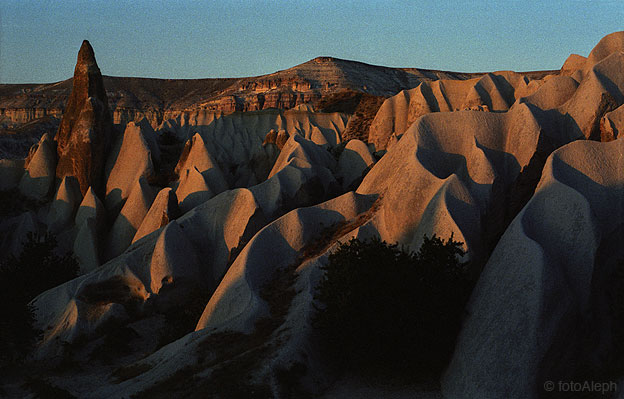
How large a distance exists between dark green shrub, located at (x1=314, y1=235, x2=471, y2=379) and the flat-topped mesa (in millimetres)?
29375

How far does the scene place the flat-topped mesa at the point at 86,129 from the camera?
39969mm

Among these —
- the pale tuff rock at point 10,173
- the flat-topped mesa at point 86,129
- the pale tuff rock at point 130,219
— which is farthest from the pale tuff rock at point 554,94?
the pale tuff rock at point 10,173

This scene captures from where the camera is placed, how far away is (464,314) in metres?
15.1

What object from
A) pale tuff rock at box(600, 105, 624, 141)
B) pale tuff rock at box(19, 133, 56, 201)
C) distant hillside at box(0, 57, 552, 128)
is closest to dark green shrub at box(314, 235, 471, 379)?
pale tuff rock at box(600, 105, 624, 141)

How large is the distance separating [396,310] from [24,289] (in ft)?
59.8

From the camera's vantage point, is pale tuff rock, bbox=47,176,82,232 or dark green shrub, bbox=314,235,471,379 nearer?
dark green shrub, bbox=314,235,471,379

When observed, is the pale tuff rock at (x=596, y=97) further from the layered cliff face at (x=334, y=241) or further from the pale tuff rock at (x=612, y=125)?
the pale tuff rock at (x=612, y=125)

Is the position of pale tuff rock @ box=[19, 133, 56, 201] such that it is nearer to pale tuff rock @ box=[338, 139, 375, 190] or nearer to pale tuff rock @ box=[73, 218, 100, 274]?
pale tuff rock @ box=[73, 218, 100, 274]

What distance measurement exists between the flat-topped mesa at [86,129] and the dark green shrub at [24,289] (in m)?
8.51

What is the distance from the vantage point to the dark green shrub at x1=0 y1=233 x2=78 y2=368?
65.2 feet

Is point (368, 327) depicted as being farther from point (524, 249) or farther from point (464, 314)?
point (524, 249)

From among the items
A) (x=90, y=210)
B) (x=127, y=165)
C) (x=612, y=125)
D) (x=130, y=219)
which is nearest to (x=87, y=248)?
(x=130, y=219)

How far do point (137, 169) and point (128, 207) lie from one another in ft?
15.5

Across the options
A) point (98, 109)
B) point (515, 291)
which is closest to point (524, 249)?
point (515, 291)
